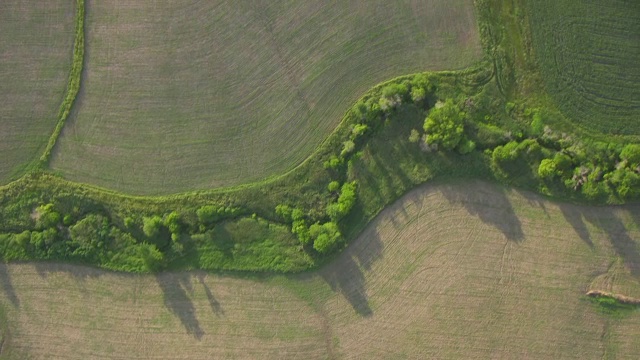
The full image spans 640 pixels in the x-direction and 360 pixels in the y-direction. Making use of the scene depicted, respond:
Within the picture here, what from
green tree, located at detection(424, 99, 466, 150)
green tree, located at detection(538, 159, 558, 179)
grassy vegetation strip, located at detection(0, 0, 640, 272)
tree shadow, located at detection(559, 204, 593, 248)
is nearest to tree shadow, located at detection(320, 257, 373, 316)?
grassy vegetation strip, located at detection(0, 0, 640, 272)

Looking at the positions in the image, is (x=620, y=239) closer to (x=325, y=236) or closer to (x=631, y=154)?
(x=631, y=154)

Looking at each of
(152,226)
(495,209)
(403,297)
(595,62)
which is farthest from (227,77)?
(595,62)

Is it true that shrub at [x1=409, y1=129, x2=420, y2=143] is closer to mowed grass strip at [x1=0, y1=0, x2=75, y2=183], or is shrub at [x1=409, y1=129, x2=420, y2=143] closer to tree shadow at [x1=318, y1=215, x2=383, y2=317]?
tree shadow at [x1=318, y1=215, x2=383, y2=317]

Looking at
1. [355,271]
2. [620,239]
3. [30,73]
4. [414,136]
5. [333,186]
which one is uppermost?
[30,73]

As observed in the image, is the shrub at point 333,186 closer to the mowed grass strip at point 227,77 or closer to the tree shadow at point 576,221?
the mowed grass strip at point 227,77

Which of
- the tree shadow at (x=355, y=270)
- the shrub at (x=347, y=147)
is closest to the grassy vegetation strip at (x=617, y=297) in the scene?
the tree shadow at (x=355, y=270)
